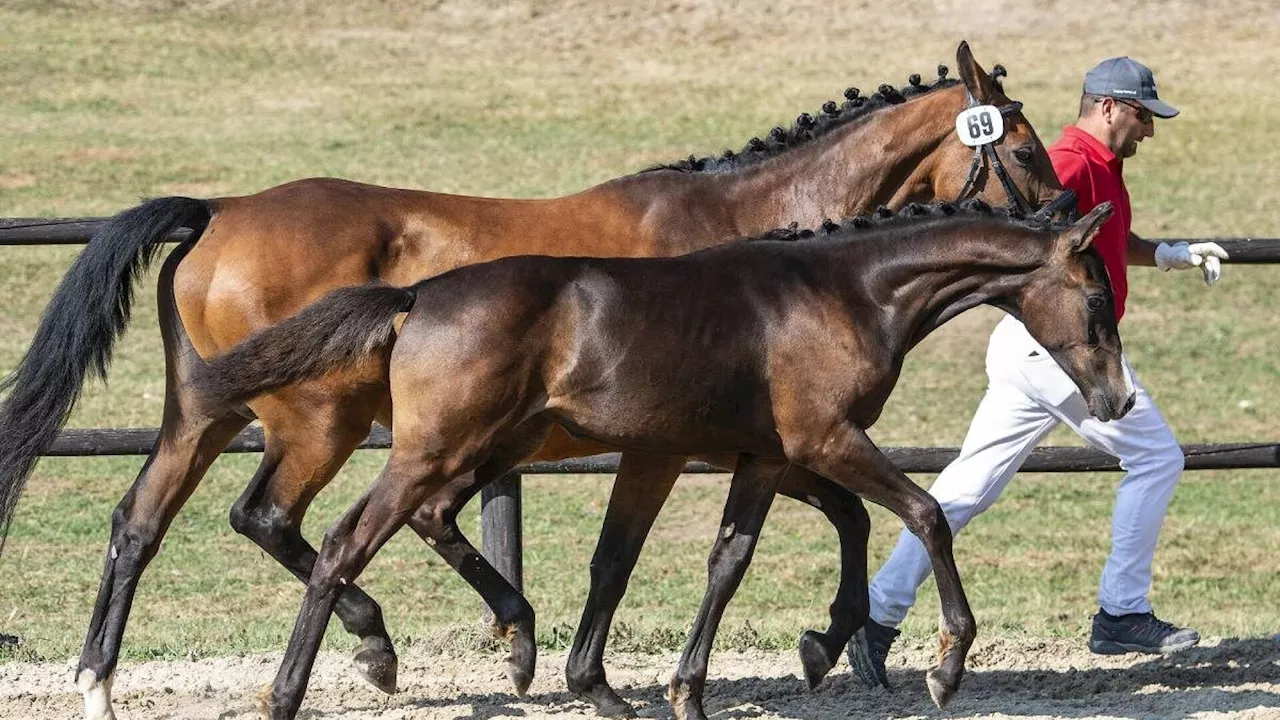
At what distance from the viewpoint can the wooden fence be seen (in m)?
6.63

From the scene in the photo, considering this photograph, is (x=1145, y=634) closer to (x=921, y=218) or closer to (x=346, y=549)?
(x=921, y=218)

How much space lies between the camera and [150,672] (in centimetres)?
619

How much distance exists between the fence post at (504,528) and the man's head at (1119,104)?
233cm

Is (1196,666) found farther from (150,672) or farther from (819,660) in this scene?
(150,672)

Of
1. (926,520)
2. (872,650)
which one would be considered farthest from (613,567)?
(926,520)

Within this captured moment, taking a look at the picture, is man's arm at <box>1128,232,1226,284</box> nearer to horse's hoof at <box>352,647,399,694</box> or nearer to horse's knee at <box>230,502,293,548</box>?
horse's hoof at <box>352,647,399,694</box>

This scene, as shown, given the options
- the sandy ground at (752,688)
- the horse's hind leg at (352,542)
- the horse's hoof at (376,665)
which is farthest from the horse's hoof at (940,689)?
the horse's hoof at (376,665)

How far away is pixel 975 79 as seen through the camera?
5965mm

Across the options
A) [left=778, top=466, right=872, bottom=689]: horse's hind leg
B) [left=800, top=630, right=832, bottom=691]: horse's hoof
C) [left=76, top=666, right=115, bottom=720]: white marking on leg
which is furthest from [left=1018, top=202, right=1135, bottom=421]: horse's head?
[left=76, top=666, right=115, bottom=720]: white marking on leg

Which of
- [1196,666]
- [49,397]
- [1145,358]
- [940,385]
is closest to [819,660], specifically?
[1196,666]

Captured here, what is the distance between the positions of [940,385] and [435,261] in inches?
290

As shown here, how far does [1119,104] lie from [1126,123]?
7 centimetres

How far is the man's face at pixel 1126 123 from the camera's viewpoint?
19.9ft

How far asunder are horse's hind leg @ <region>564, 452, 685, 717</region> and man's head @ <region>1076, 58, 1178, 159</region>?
180cm
